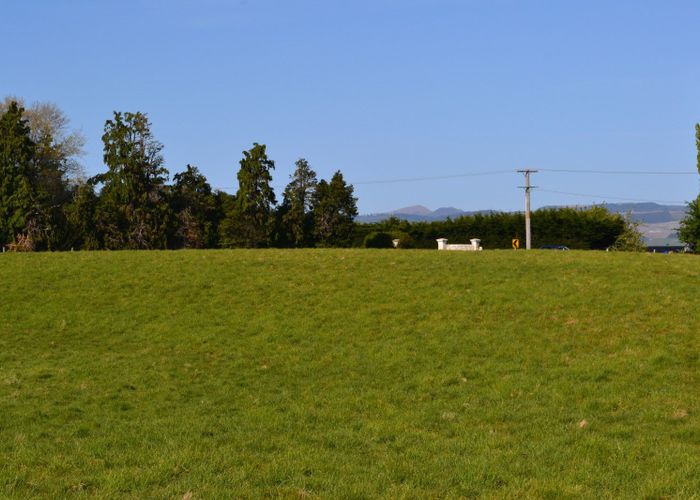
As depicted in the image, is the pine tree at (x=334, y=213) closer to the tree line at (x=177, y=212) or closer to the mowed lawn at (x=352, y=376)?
the tree line at (x=177, y=212)

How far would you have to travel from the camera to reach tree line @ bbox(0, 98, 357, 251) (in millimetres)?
69062

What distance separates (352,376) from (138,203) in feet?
195

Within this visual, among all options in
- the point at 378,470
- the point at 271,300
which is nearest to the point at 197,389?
the point at 378,470

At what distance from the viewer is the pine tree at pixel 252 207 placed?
74.6 m

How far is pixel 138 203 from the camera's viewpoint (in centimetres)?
7181

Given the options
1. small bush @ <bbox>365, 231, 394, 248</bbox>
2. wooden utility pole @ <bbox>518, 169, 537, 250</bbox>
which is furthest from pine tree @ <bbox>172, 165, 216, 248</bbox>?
wooden utility pole @ <bbox>518, 169, 537, 250</bbox>

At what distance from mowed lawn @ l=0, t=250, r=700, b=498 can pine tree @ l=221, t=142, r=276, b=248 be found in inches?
1605

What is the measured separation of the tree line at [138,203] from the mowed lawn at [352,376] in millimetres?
37974

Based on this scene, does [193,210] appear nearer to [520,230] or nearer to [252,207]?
[252,207]

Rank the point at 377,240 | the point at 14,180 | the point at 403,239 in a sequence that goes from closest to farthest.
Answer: the point at 377,240 < the point at 403,239 < the point at 14,180

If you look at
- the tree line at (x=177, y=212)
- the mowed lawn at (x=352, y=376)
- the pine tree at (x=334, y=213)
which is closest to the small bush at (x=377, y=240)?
the tree line at (x=177, y=212)

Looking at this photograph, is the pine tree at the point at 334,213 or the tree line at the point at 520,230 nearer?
the tree line at the point at 520,230

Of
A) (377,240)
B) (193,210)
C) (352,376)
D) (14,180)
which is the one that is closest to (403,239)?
(377,240)

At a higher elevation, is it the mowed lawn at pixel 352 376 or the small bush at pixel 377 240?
the small bush at pixel 377 240
